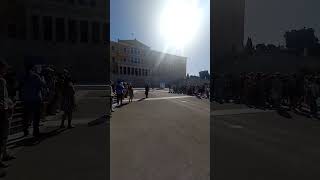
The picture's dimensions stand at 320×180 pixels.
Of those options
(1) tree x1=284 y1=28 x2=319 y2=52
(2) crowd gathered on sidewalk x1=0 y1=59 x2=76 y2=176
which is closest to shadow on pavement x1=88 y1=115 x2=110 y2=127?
(2) crowd gathered on sidewalk x1=0 y1=59 x2=76 y2=176

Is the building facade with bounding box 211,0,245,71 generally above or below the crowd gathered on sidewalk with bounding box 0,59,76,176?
above

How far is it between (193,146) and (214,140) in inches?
34.5

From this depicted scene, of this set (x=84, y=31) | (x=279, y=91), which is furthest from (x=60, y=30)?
(x=279, y=91)

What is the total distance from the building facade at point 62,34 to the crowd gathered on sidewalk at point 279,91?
49.1 m

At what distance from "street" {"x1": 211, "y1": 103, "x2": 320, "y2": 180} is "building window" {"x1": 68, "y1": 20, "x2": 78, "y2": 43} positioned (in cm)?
7021

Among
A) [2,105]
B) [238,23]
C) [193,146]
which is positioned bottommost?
[193,146]

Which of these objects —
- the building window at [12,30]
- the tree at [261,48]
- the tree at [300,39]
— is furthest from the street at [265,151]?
the building window at [12,30]

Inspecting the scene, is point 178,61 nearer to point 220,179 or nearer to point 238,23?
point 238,23

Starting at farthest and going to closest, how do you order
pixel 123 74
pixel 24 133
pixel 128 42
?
pixel 128 42 → pixel 123 74 → pixel 24 133

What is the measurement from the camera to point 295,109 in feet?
62.8

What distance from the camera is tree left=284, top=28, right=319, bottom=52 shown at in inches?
2196

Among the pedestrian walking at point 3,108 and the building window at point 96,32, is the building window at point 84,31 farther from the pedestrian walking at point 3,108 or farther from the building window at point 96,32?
the pedestrian walking at point 3,108

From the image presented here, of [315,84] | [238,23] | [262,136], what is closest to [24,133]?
[262,136]

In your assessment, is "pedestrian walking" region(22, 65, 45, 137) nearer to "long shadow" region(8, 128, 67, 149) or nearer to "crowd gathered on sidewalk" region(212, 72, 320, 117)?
"long shadow" region(8, 128, 67, 149)
